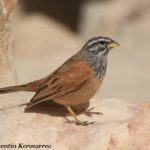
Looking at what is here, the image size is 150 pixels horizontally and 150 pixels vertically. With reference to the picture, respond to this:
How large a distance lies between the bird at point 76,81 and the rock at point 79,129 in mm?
182

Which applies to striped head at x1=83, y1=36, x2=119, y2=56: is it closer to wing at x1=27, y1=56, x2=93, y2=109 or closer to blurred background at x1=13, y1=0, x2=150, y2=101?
wing at x1=27, y1=56, x2=93, y2=109

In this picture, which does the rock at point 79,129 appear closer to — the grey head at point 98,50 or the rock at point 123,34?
the grey head at point 98,50

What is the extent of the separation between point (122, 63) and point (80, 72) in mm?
8438

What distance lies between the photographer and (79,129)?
9.03 m

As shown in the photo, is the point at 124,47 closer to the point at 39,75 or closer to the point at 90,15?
the point at 90,15

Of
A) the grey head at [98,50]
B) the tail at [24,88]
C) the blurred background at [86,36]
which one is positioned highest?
the grey head at [98,50]

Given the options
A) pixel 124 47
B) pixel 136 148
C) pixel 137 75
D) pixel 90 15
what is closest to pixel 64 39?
pixel 90 15

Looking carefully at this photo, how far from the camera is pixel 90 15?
20.8m

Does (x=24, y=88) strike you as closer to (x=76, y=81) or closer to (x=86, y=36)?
(x=76, y=81)

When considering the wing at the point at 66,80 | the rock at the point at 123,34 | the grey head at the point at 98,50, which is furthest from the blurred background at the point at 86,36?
A: the wing at the point at 66,80

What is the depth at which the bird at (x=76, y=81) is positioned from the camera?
31.3 ft

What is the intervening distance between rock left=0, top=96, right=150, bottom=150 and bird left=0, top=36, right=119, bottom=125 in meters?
0.18

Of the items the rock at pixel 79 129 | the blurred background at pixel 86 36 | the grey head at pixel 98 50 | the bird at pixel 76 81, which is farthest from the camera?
the blurred background at pixel 86 36

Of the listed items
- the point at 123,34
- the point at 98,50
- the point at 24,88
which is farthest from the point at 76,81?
the point at 123,34
